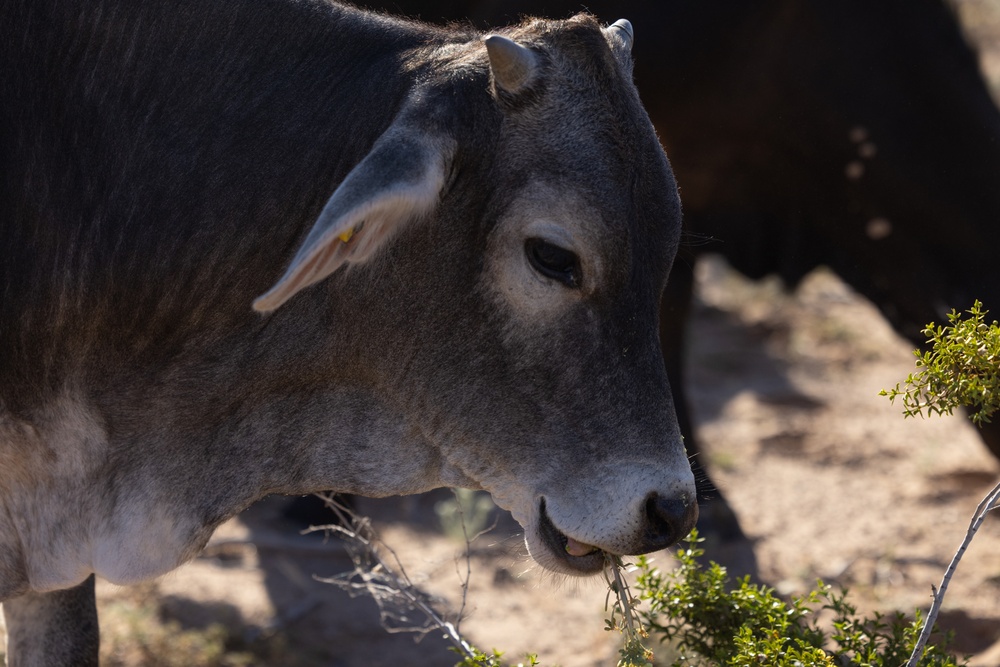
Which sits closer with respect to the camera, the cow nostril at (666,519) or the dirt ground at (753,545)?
the cow nostril at (666,519)

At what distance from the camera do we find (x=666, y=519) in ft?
8.76

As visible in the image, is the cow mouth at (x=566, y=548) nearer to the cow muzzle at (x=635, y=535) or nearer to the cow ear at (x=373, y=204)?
the cow muzzle at (x=635, y=535)

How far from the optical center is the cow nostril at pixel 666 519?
2.66 metres

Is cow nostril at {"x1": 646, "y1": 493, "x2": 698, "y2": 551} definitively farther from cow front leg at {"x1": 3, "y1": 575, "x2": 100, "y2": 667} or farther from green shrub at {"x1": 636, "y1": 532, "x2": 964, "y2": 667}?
cow front leg at {"x1": 3, "y1": 575, "x2": 100, "y2": 667}

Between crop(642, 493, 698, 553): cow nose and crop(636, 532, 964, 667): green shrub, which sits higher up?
crop(642, 493, 698, 553): cow nose

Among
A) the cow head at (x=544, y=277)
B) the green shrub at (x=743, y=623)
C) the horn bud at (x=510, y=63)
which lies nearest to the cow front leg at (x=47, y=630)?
the cow head at (x=544, y=277)

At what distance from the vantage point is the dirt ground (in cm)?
455

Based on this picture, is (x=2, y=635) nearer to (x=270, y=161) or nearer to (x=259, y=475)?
(x=259, y=475)

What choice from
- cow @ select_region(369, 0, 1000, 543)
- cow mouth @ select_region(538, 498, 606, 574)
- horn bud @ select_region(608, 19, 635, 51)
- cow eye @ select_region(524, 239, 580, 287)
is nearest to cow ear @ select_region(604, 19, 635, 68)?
horn bud @ select_region(608, 19, 635, 51)

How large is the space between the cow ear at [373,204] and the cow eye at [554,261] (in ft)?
0.76

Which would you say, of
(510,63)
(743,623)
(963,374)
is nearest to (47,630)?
(743,623)

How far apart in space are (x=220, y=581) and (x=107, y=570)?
2064 millimetres

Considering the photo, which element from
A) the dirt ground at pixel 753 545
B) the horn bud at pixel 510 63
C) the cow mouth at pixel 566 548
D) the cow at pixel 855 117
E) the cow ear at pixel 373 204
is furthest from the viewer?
the cow at pixel 855 117

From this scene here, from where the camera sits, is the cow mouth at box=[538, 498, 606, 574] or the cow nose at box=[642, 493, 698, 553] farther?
the cow mouth at box=[538, 498, 606, 574]
